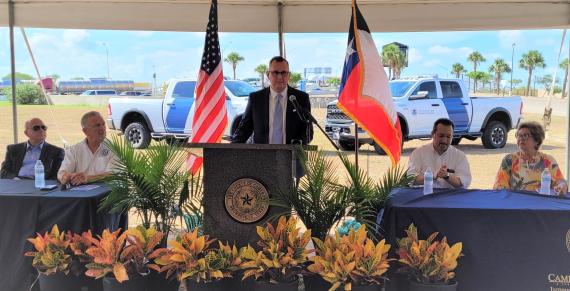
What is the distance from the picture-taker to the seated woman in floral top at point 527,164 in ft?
14.0

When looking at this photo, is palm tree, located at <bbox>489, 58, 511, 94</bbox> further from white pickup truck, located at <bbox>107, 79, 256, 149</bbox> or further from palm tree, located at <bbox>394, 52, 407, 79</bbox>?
white pickup truck, located at <bbox>107, 79, 256, 149</bbox>

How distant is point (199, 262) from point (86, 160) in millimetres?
1890

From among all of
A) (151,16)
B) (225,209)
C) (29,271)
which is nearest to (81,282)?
(29,271)

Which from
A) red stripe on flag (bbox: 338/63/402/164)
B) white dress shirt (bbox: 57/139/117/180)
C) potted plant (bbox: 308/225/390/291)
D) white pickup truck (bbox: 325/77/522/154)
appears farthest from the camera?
white pickup truck (bbox: 325/77/522/154)

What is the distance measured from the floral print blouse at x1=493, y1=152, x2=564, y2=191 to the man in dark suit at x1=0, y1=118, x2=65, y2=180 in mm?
4085

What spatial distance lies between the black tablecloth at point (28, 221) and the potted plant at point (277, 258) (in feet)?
3.96

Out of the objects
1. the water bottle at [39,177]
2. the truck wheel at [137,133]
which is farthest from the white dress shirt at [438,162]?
the truck wheel at [137,133]

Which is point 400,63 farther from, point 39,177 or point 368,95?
point 39,177

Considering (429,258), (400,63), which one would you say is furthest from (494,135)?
(400,63)

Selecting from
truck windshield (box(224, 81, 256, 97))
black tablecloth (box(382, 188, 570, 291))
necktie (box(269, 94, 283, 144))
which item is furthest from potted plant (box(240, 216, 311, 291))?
truck windshield (box(224, 81, 256, 97))

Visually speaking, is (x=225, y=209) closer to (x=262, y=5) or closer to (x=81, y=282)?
(x=81, y=282)

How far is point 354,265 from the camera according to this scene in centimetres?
286

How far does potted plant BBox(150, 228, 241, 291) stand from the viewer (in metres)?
3.01

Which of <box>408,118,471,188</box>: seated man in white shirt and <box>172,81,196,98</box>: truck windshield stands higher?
<box>172,81,196,98</box>: truck windshield
